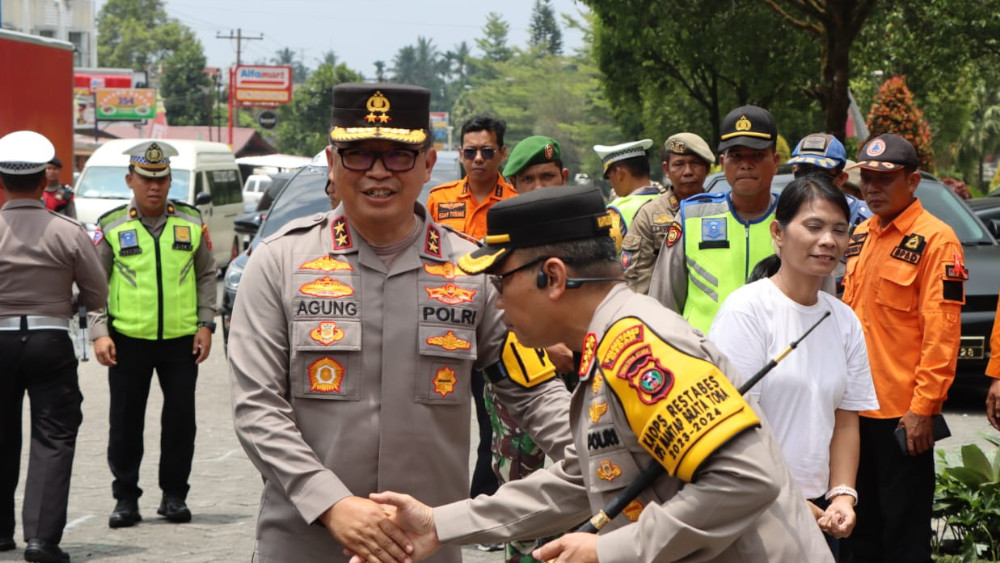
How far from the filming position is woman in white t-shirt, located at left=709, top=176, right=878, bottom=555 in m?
4.45

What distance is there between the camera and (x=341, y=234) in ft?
12.7

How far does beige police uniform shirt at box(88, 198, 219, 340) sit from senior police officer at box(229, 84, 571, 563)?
14.6 ft

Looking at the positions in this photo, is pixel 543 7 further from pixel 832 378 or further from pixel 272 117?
pixel 832 378

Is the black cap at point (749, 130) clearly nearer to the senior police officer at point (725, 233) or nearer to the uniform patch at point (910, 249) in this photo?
the senior police officer at point (725, 233)

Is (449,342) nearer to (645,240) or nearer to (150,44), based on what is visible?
(645,240)

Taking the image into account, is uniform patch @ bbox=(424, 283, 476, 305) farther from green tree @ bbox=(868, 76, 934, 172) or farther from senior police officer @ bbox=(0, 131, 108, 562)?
green tree @ bbox=(868, 76, 934, 172)

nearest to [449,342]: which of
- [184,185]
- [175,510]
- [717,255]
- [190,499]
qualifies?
[717,255]

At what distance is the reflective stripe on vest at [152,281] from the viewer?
805cm

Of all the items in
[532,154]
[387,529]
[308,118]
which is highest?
[308,118]

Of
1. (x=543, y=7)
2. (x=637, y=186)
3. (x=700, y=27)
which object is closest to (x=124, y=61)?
(x=543, y=7)

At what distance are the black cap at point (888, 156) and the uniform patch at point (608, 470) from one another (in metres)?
3.57

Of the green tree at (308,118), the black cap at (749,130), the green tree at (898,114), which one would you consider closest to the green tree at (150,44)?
the green tree at (308,118)

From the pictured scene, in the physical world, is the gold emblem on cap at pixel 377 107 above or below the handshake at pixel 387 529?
above

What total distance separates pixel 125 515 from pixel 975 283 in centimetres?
714
